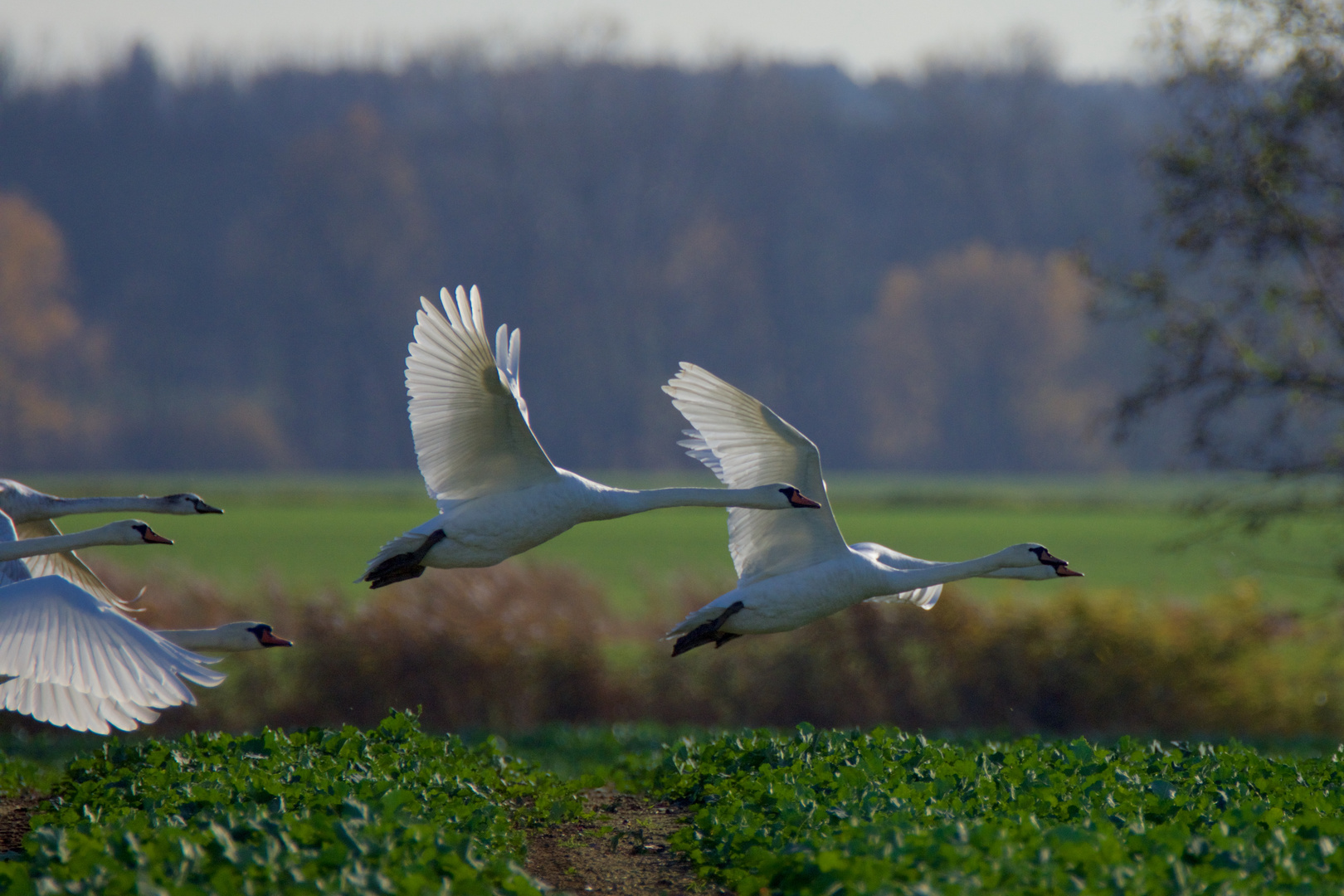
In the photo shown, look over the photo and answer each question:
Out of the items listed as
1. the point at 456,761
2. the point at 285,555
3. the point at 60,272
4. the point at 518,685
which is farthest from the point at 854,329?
the point at 456,761

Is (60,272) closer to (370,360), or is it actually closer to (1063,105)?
(370,360)

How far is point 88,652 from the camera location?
6453mm

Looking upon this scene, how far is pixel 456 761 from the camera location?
8.57 m

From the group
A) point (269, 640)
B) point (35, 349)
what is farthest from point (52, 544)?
point (35, 349)

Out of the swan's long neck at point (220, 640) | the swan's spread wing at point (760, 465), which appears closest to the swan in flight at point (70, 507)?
the swan's long neck at point (220, 640)

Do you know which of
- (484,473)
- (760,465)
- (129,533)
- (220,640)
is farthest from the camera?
(760,465)

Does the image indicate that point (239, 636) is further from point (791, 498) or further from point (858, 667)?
point (858, 667)

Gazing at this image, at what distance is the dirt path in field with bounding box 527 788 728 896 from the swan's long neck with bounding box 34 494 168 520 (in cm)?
286

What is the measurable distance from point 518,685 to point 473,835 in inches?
398

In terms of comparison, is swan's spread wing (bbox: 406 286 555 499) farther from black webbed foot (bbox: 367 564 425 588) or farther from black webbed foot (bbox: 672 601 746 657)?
black webbed foot (bbox: 672 601 746 657)

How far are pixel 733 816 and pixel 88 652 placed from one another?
3.12 meters

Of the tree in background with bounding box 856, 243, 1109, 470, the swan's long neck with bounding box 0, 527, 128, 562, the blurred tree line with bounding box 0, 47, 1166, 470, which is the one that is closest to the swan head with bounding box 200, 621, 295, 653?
the swan's long neck with bounding box 0, 527, 128, 562

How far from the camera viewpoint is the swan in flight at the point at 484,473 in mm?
7633

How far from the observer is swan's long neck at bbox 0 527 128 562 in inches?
285
